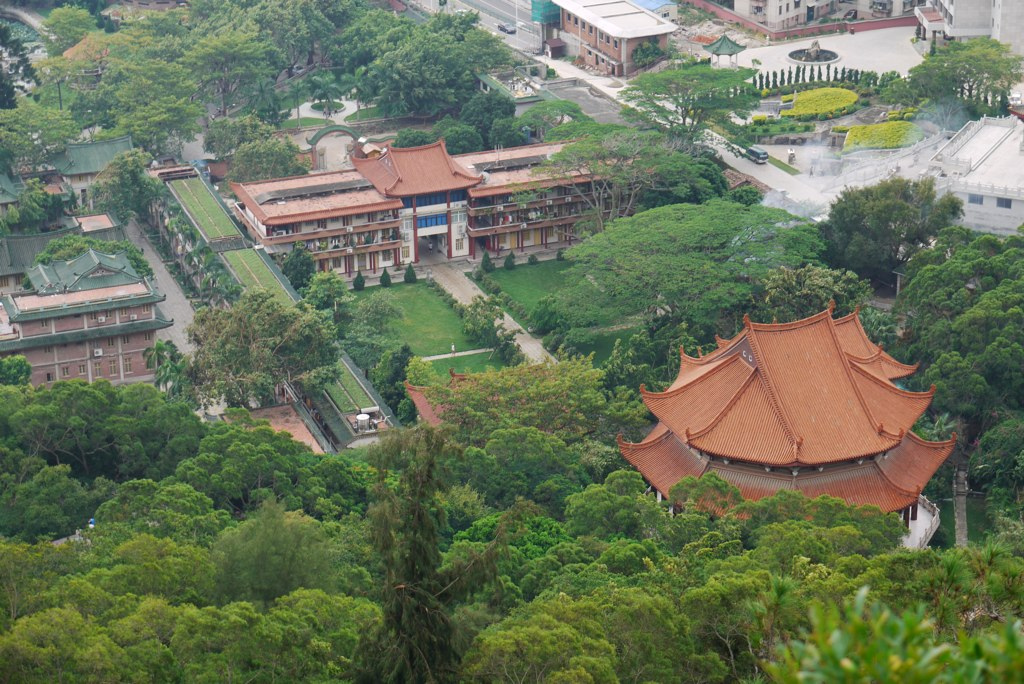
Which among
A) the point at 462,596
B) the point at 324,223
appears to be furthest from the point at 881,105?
the point at 462,596

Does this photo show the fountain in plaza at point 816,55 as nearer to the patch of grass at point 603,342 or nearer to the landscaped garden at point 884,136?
the landscaped garden at point 884,136

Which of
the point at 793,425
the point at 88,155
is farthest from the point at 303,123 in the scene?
the point at 793,425

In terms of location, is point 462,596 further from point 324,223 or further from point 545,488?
point 324,223

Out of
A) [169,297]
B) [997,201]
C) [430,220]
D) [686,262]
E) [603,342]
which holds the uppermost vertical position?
[997,201]

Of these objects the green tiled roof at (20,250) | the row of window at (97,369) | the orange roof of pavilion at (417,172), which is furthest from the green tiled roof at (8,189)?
the orange roof of pavilion at (417,172)

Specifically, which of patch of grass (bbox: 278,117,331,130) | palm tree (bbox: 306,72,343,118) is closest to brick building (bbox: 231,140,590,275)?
palm tree (bbox: 306,72,343,118)

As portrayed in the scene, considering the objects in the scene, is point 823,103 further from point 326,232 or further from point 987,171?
point 326,232

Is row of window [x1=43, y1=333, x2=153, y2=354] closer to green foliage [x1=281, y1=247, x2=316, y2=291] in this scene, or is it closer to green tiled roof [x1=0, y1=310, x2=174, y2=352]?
green tiled roof [x1=0, y1=310, x2=174, y2=352]
